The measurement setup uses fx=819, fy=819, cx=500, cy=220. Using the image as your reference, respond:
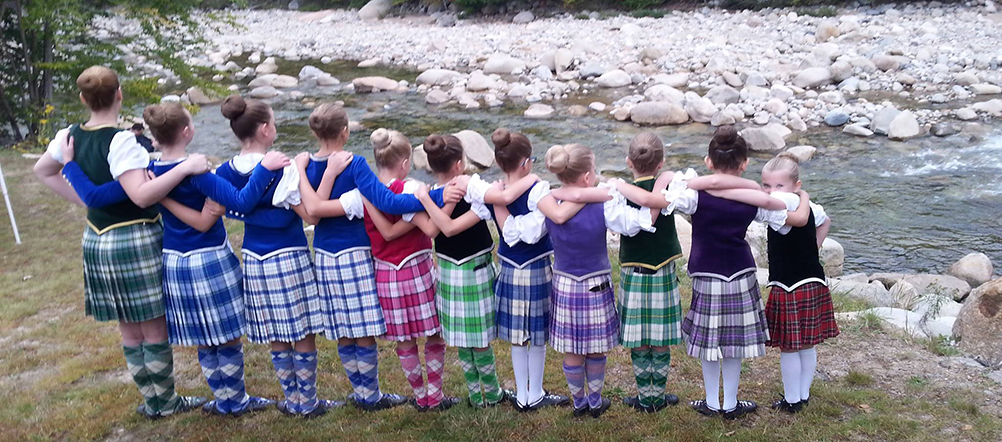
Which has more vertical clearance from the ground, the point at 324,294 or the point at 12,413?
the point at 324,294

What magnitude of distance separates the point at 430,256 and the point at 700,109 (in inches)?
477

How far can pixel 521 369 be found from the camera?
Result: 13.1 ft

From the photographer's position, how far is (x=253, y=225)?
3848mm

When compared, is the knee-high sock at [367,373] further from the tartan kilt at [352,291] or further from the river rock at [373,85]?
the river rock at [373,85]

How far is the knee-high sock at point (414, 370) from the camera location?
4008mm

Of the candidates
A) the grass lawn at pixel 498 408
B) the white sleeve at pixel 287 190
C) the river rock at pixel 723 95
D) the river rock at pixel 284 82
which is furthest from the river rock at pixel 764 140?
the river rock at pixel 284 82

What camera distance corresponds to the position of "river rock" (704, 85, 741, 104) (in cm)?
1614

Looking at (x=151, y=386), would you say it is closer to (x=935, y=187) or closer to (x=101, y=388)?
(x=101, y=388)

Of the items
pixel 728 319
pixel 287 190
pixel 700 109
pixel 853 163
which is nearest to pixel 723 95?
pixel 700 109

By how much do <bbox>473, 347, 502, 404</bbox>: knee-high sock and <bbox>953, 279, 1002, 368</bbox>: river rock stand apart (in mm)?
2846

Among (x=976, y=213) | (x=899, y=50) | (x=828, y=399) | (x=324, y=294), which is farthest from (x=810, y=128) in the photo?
(x=324, y=294)

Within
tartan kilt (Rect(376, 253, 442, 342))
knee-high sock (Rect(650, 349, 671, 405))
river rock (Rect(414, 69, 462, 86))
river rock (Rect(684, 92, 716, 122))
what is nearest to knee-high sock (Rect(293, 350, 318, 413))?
tartan kilt (Rect(376, 253, 442, 342))

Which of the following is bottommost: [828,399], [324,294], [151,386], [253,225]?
[828,399]

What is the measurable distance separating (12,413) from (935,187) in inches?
437
